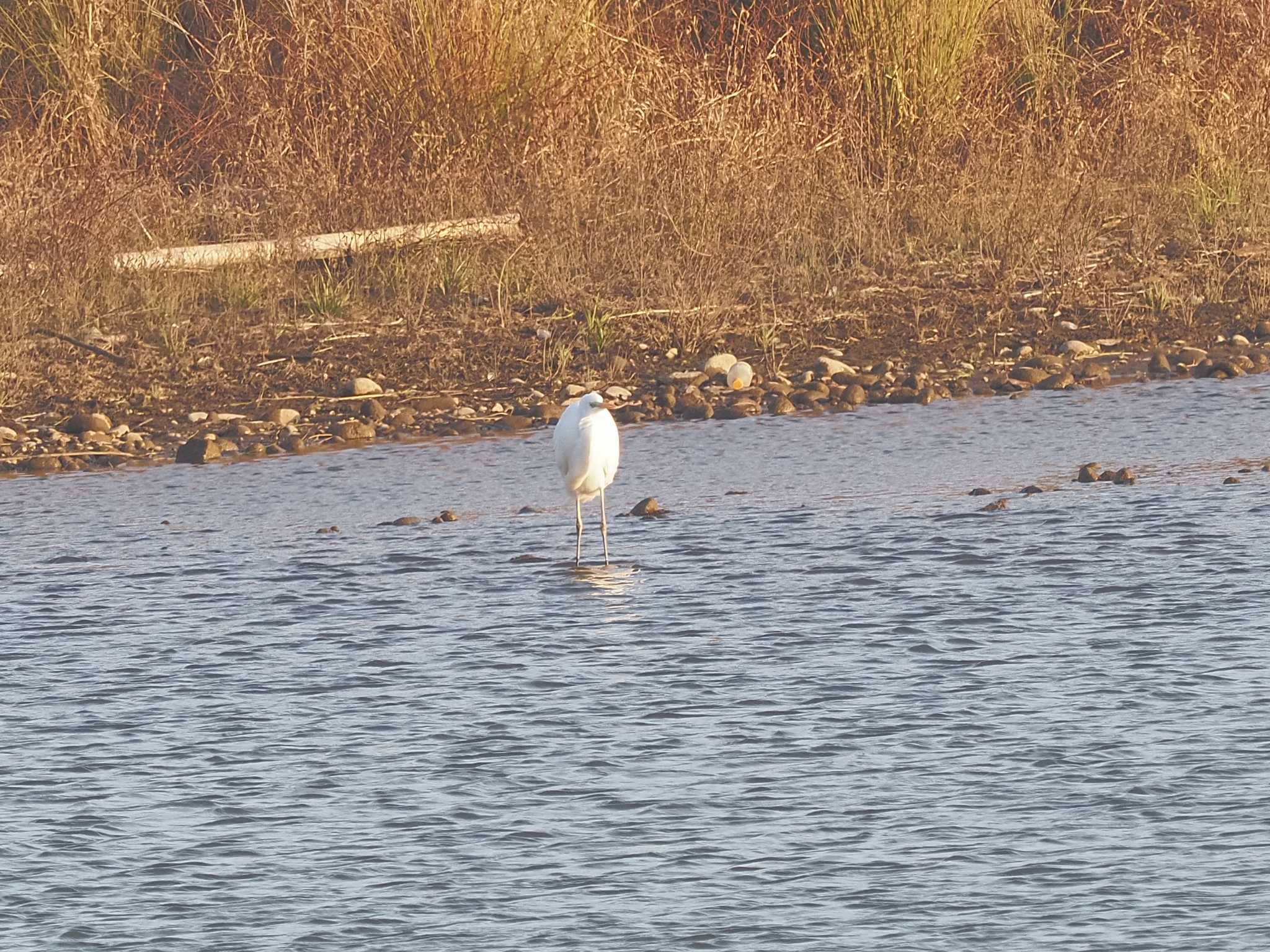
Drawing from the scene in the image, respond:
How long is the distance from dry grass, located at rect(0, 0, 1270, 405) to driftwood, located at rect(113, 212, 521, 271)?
0.18m

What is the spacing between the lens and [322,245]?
13.7 metres

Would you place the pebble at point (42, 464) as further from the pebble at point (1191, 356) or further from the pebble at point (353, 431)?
the pebble at point (1191, 356)

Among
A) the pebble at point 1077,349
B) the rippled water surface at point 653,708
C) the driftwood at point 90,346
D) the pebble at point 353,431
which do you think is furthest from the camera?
the pebble at point 1077,349

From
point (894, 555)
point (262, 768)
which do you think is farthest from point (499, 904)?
point (894, 555)

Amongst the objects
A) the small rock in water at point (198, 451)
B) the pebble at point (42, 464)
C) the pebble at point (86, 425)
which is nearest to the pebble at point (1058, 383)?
the small rock in water at point (198, 451)

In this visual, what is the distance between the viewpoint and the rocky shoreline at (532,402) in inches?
436

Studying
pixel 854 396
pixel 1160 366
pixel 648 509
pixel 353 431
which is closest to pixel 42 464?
pixel 353 431

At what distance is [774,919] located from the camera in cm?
487

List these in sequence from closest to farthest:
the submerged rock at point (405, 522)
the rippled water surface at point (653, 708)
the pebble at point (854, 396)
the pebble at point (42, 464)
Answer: the rippled water surface at point (653, 708) < the submerged rock at point (405, 522) < the pebble at point (42, 464) < the pebble at point (854, 396)

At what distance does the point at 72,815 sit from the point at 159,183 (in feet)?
30.5

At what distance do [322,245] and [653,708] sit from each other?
25.2 feet

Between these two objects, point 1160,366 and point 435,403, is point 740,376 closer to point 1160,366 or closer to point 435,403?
point 435,403

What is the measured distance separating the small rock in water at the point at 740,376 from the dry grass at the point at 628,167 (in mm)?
478

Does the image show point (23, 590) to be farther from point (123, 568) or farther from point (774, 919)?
point (774, 919)
